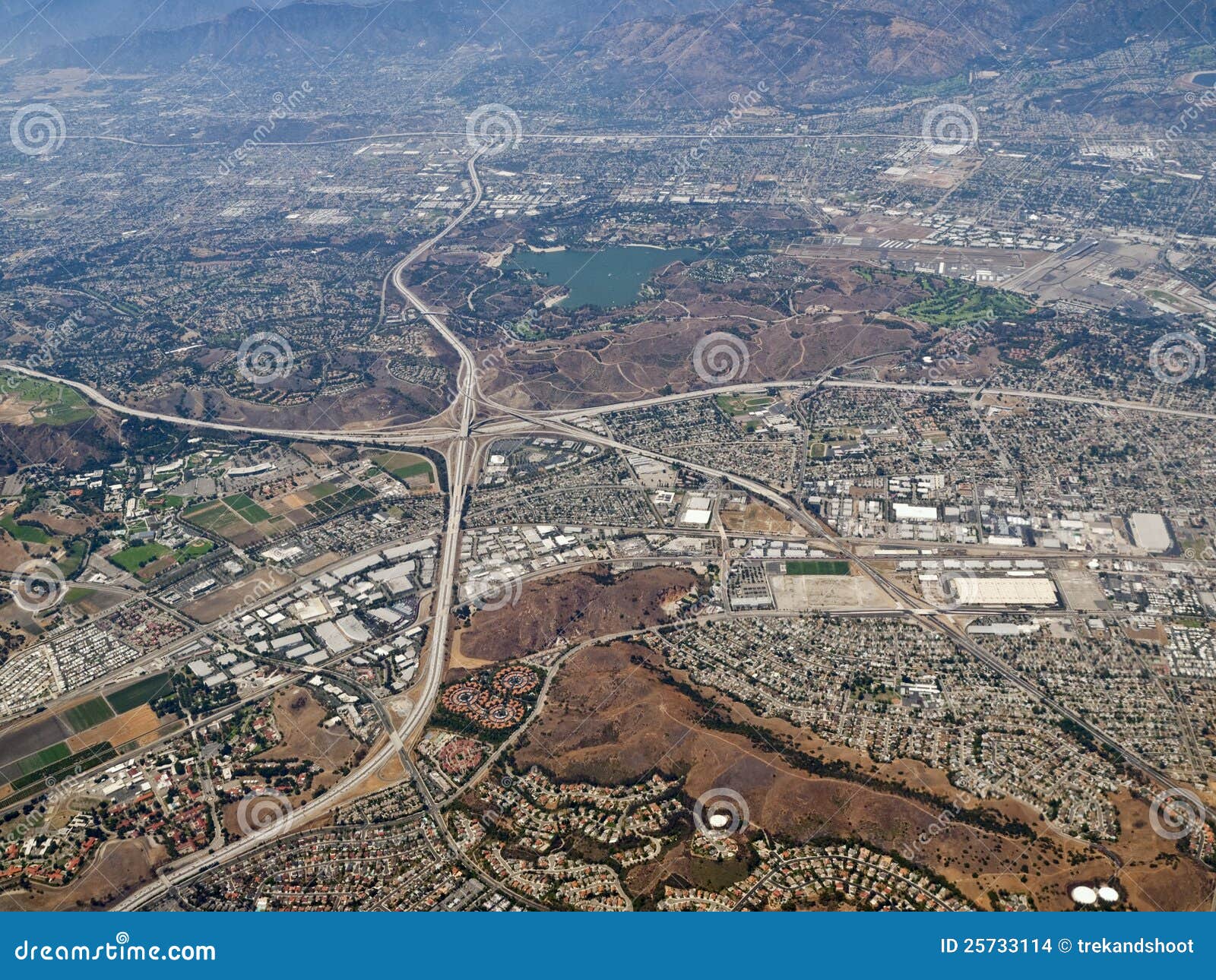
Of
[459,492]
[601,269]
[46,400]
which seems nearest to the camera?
[459,492]

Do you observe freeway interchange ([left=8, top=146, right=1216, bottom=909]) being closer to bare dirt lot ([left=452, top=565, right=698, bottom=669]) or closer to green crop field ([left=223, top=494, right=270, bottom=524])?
bare dirt lot ([left=452, top=565, right=698, bottom=669])

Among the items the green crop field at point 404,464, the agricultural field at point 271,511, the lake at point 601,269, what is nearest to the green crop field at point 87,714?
the agricultural field at point 271,511

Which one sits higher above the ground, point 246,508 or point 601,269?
point 601,269

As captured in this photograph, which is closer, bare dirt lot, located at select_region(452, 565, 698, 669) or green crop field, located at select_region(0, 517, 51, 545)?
bare dirt lot, located at select_region(452, 565, 698, 669)

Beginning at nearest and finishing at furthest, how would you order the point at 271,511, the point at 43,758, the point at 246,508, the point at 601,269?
the point at 43,758 → the point at 271,511 → the point at 246,508 → the point at 601,269

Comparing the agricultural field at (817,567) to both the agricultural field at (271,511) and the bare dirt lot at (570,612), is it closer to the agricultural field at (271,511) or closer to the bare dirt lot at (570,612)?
the bare dirt lot at (570,612)

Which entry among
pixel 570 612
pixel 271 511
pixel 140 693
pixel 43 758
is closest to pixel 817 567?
pixel 570 612

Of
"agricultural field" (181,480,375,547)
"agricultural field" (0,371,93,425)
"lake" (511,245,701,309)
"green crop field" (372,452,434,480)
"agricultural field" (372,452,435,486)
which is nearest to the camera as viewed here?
"agricultural field" (181,480,375,547)

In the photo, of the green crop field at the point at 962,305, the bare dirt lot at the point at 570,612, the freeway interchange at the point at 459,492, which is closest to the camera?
the freeway interchange at the point at 459,492

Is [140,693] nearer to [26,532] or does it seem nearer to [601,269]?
[26,532]

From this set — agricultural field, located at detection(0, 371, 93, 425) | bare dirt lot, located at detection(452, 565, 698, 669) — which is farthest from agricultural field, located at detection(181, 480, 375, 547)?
agricultural field, located at detection(0, 371, 93, 425)
